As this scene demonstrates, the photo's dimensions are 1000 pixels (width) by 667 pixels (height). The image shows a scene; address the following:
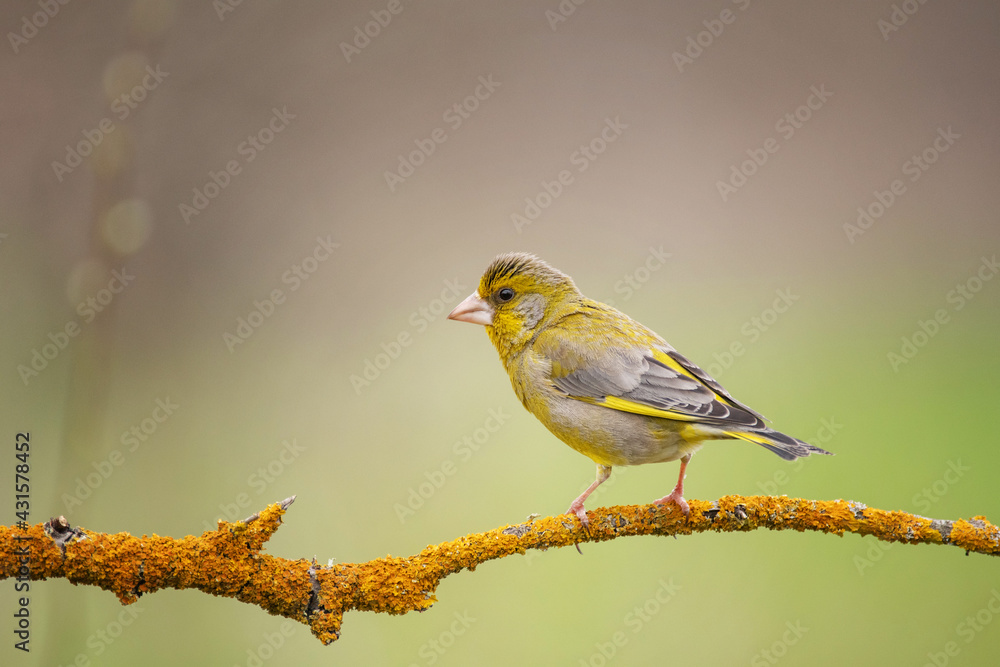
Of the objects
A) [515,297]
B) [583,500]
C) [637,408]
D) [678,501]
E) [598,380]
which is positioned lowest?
[678,501]

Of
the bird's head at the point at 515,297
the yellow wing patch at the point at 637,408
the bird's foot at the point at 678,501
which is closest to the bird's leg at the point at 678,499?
the bird's foot at the point at 678,501

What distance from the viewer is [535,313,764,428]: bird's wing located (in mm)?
1796

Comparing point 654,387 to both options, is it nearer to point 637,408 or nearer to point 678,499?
point 637,408

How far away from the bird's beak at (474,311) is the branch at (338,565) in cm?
71

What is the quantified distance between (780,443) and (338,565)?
3.23 feet

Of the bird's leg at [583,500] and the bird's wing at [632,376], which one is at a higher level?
the bird's wing at [632,376]

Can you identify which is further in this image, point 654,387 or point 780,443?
point 654,387

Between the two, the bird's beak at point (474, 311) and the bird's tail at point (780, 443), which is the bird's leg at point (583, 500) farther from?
the bird's beak at point (474, 311)

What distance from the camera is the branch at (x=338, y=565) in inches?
44.5

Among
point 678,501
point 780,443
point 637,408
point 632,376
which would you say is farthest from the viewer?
point 632,376

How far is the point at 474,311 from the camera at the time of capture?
2.07 metres

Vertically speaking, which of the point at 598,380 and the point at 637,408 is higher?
the point at 598,380

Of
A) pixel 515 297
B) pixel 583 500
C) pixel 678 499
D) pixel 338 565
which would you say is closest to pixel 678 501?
pixel 678 499

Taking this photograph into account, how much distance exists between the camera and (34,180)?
260 centimetres
